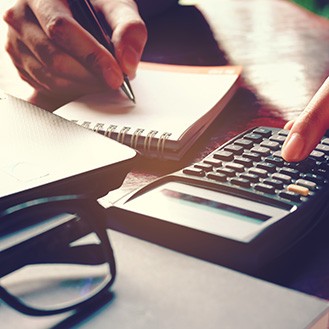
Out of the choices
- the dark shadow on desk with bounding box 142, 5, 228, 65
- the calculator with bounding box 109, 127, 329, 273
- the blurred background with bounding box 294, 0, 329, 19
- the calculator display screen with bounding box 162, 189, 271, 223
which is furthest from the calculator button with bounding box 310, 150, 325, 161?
the blurred background with bounding box 294, 0, 329, 19

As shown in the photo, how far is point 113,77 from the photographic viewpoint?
70 cm

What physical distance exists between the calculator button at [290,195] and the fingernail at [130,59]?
34 cm

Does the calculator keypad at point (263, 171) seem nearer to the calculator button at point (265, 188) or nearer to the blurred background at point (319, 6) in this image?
the calculator button at point (265, 188)

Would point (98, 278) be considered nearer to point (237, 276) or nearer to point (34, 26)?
point (237, 276)

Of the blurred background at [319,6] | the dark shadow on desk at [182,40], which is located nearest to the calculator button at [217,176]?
the dark shadow on desk at [182,40]

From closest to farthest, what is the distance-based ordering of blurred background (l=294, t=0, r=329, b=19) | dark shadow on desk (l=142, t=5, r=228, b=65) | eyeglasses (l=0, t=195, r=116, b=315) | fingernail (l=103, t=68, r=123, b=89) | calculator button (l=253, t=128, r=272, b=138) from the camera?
eyeglasses (l=0, t=195, r=116, b=315) < calculator button (l=253, t=128, r=272, b=138) < fingernail (l=103, t=68, r=123, b=89) < dark shadow on desk (l=142, t=5, r=228, b=65) < blurred background (l=294, t=0, r=329, b=19)

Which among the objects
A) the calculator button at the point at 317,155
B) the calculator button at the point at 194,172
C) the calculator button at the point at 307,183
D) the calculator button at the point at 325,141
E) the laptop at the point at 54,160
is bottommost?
the calculator button at the point at 325,141

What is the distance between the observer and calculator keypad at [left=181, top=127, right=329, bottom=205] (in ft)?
1.45

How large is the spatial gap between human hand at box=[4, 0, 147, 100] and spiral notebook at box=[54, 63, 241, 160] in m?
0.03

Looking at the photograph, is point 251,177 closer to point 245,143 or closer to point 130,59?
point 245,143

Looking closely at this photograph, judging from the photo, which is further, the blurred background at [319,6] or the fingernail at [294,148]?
the blurred background at [319,6]

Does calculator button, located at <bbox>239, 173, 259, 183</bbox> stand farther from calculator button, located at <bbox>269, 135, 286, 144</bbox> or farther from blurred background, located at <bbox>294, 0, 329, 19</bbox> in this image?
blurred background, located at <bbox>294, 0, 329, 19</bbox>

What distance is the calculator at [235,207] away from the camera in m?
Result: 0.39

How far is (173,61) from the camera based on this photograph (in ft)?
3.05
